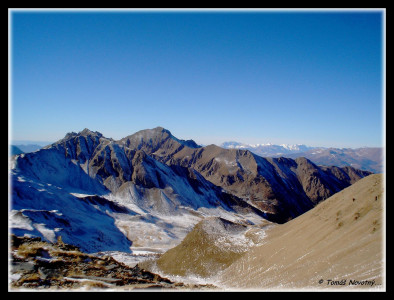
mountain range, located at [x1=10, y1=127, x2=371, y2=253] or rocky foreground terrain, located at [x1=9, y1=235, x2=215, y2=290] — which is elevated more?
rocky foreground terrain, located at [x1=9, y1=235, x2=215, y2=290]

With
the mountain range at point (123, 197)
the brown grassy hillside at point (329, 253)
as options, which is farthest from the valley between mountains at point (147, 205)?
the brown grassy hillside at point (329, 253)

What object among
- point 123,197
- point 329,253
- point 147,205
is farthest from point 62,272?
point 123,197

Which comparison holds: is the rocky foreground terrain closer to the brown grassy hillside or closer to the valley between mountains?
the brown grassy hillside

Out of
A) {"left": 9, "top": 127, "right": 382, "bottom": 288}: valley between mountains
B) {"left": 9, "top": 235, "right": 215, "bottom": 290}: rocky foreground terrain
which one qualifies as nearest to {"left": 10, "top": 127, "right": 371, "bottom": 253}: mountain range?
{"left": 9, "top": 127, "right": 382, "bottom": 288}: valley between mountains

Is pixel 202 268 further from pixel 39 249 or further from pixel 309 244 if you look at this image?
pixel 39 249

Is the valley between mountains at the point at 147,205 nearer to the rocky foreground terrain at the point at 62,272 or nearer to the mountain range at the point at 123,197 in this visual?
the mountain range at the point at 123,197

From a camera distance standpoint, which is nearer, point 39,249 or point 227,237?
point 39,249

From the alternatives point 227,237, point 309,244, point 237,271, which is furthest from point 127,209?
point 309,244
